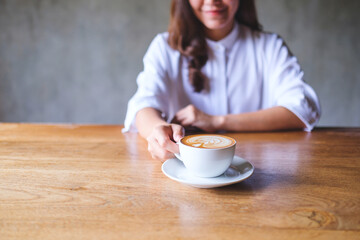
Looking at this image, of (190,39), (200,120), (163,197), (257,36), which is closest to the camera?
(163,197)

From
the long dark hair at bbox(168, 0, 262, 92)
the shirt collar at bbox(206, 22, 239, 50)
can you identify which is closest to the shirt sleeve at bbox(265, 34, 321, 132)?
the shirt collar at bbox(206, 22, 239, 50)

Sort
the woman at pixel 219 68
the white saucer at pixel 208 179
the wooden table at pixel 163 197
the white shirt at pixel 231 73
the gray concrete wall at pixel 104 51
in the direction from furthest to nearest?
the gray concrete wall at pixel 104 51
the white shirt at pixel 231 73
the woman at pixel 219 68
the white saucer at pixel 208 179
the wooden table at pixel 163 197

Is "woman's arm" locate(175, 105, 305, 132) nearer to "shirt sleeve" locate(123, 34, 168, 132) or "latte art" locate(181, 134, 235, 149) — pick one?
"shirt sleeve" locate(123, 34, 168, 132)

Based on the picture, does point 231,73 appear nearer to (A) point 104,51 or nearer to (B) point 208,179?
(B) point 208,179

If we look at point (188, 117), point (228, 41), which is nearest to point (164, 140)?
point (188, 117)

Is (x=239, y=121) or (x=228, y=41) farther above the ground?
(x=228, y=41)

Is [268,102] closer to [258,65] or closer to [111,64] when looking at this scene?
A: [258,65]

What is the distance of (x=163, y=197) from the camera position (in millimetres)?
572

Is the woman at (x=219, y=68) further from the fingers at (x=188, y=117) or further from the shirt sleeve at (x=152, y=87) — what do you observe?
the fingers at (x=188, y=117)

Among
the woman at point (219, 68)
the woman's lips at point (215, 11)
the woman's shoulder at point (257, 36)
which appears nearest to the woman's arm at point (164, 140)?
the woman at point (219, 68)

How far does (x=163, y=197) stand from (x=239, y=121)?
2.18ft

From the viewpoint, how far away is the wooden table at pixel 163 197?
1.50 feet

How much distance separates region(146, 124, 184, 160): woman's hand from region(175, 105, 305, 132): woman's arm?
337 millimetres

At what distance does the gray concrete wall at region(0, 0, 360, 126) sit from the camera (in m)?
2.82
